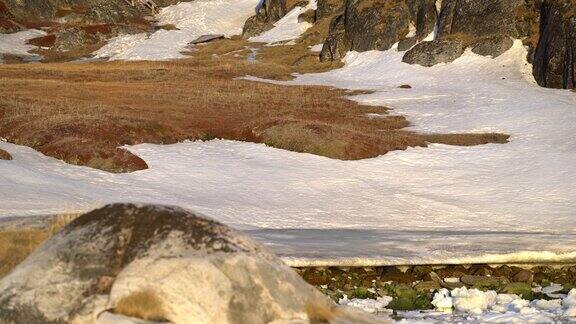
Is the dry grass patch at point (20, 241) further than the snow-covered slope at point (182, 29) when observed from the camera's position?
No

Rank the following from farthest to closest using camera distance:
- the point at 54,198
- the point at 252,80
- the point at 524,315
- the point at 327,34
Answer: the point at 327,34 → the point at 252,80 → the point at 54,198 → the point at 524,315

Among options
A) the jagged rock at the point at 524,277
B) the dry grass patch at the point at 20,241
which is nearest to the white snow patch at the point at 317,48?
the jagged rock at the point at 524,277

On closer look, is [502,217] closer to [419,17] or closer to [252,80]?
[252,80]

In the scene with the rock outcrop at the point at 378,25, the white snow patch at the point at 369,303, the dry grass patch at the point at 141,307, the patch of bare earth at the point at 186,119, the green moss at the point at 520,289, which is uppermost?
the rock outcrop at the point at 378,25

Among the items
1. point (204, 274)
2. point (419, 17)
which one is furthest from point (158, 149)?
point (419, 17)

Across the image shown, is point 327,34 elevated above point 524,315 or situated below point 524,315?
above

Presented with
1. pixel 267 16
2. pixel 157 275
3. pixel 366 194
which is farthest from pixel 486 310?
pixel 267 16

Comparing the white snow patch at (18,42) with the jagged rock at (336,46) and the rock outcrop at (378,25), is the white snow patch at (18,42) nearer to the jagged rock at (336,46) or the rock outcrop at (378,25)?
the jagged rock at (336,46)

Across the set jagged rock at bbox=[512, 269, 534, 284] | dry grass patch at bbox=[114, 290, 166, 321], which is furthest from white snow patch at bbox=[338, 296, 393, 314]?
dry grass patch at bbox=[114, 290, 166, 321]
